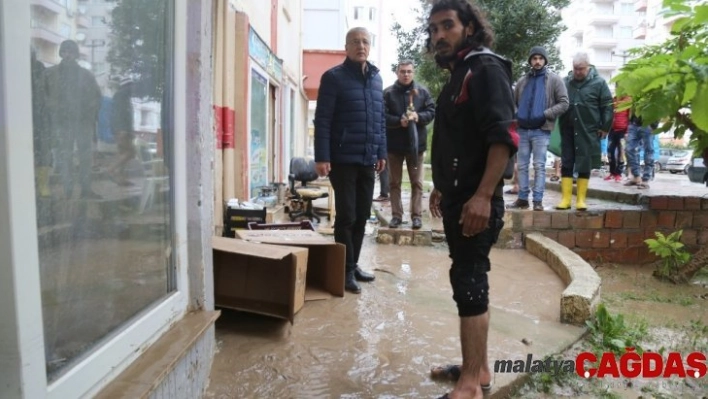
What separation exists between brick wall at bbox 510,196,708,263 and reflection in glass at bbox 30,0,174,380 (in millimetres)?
4443

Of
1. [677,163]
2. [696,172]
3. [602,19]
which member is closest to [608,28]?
[602,19]

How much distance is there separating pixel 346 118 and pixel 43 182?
7.99 feet

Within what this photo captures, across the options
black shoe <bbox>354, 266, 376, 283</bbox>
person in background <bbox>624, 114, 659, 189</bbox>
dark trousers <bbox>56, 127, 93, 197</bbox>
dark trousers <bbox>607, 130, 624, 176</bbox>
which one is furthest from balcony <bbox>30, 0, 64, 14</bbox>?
dark trousers <bbox>607, 130, 624, 176</bbox>

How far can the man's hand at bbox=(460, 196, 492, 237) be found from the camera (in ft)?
6.51

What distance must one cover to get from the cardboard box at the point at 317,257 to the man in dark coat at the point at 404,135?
200 centimetres

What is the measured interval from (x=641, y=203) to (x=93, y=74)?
6.21m

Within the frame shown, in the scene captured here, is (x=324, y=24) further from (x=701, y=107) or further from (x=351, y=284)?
(x=701, y=107)

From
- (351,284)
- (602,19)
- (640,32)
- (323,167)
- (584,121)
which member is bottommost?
(351,284)

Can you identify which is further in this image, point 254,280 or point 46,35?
point 254,280

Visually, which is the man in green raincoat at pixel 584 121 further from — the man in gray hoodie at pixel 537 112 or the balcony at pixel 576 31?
the balcony at pixel 576 31

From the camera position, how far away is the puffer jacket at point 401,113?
5551 millimetres

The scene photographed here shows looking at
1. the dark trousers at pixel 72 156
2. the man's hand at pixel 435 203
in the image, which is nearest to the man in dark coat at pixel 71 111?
the dark trousers at pixel 72 156

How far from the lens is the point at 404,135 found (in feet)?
18.2

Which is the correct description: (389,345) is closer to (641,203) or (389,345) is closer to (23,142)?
(23,142)
